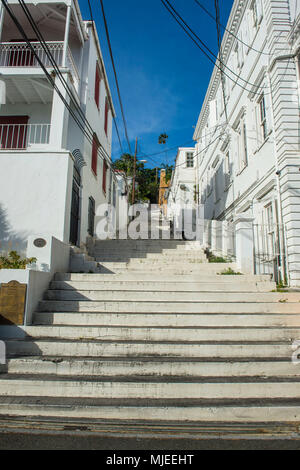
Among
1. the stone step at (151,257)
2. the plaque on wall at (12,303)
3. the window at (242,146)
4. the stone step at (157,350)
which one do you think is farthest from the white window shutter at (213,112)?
the plaque on wall at (12,303)

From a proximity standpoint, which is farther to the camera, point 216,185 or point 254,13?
A: point 216,185

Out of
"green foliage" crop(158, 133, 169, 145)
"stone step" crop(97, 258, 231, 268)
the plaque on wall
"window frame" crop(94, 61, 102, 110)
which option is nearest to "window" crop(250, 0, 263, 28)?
"window frame" crop(94, 61, 102, 110)

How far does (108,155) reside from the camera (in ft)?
49.6

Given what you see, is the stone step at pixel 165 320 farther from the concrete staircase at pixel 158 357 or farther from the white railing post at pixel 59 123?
the white railing post at pixel 59 123

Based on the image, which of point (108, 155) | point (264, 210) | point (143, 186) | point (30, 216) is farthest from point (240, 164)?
point (143, 186)

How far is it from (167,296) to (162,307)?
1.26ft

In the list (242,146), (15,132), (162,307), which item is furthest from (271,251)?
(15,132)

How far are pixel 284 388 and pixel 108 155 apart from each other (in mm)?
13457

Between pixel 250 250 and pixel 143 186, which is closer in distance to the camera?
pixel 250 250

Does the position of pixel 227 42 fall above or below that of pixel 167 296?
above

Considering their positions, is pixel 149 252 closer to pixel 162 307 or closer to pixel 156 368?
pixel 162 307

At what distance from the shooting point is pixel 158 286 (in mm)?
5914

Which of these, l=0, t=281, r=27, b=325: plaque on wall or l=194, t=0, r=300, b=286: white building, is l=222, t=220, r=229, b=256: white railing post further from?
l=0, t=281, r=27, b=325: plaque on wall
